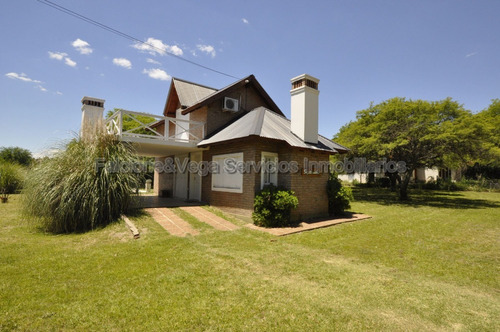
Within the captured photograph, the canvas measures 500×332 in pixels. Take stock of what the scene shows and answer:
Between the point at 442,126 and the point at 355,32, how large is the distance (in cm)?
878

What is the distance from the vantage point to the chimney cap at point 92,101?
1219cm

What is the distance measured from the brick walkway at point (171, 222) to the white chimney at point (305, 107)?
5.63 meters

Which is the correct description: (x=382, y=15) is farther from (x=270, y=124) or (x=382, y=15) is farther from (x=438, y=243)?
(x=438, y=243)

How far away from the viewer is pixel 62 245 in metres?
6.42

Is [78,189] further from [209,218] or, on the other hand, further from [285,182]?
[285,182]

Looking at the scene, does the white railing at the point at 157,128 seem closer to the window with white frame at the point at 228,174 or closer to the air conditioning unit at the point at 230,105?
the air conditioning unit at the point at 230,105

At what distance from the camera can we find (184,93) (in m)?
14.5

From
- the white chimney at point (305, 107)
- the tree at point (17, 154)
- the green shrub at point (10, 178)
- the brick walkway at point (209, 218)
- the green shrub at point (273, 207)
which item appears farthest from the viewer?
the tree at point (17, 154)

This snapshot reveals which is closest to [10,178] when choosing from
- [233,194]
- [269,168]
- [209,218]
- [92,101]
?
[92,101]

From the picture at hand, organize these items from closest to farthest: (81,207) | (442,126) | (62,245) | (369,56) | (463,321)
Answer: (463,321) → (62,245) → (81,207) → (369,56) → (442,126)

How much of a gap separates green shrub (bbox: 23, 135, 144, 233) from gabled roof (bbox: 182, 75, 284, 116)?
4300 mm

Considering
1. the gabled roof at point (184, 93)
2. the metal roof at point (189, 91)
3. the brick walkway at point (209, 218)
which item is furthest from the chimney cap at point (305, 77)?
the brick walkway at point (209, 218)

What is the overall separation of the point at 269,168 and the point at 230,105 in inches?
179

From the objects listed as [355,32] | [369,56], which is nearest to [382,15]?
[355,32]
